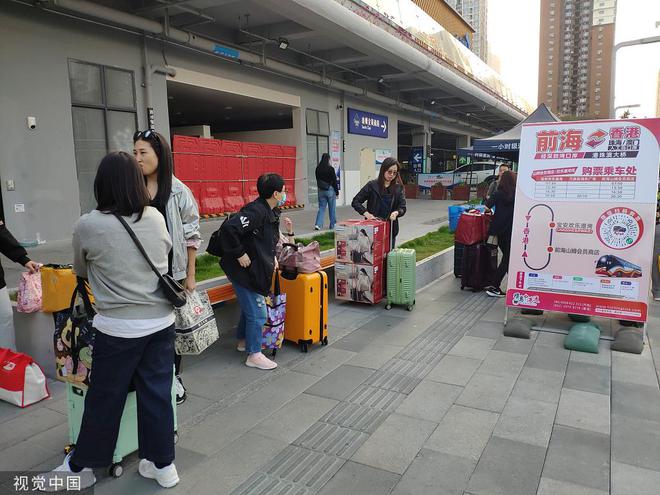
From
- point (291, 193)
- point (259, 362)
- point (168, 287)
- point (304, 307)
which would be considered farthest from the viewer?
point (291, 193)

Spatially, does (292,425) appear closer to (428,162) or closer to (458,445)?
(458,445)

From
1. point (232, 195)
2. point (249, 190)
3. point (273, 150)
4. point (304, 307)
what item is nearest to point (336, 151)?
point (273, 150)

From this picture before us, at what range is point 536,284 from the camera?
17.5 feet

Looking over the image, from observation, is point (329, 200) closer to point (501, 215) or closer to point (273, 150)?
point (501, 215)

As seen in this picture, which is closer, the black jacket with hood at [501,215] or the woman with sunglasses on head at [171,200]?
the woman with sunglasses on head at [171,200]

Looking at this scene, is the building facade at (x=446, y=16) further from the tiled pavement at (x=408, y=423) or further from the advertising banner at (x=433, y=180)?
the tiled pavement at (x=408, y=423)

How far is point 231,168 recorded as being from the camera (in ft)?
48.2

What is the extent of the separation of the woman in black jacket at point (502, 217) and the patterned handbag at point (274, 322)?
139 inches

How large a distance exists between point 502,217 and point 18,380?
5.66m

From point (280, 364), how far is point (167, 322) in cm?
195

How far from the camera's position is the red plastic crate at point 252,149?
50.0 feet

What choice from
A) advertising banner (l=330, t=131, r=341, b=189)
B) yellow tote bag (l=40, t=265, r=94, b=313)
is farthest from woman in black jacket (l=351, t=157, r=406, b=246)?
advertising banner (l=330, t=131, r=341, b=189)

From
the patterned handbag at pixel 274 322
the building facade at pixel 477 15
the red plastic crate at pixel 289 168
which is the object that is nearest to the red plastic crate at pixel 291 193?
the red plastic crate at pixel 289 168

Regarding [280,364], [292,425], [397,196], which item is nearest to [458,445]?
[292,425]
